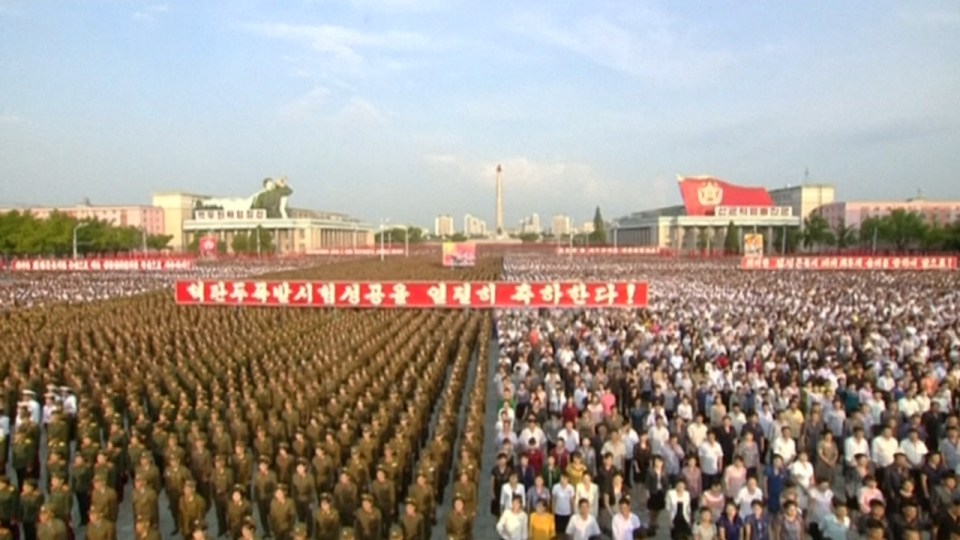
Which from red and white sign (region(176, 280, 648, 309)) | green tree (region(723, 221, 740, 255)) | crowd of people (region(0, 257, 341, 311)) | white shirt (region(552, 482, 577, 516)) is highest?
green tree (region(723, 221, 740, 255))

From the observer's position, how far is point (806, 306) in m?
20.8

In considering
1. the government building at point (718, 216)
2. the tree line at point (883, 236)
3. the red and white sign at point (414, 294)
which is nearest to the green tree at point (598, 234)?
the government building at point (718, 216)

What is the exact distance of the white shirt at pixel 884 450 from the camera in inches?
287

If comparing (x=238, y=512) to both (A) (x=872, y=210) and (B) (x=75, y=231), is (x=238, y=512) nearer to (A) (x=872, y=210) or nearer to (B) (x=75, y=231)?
(B) (x=75, y=231)

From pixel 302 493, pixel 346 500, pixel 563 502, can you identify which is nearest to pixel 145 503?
pixel 302 493

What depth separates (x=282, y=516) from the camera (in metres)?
6.57

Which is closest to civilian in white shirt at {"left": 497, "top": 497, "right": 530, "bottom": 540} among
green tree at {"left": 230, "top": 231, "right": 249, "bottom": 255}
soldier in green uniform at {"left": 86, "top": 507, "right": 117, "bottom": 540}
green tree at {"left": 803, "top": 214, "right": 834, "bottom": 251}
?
soldier in green uniform at {"left": 86, "top": 507, "right": 117, "bottom": 540}

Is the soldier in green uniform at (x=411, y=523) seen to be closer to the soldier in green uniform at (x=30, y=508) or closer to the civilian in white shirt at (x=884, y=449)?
the soldier in green uniform at (x=30, y=508)

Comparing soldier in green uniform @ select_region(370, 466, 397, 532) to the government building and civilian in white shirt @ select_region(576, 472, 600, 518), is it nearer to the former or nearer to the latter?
civilian in white shirt @ select_region(576, 472, 600, 518)

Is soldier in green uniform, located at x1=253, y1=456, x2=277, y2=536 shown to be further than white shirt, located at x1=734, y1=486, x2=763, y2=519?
Yes

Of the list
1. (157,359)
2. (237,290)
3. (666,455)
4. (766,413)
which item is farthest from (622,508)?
(237,290)

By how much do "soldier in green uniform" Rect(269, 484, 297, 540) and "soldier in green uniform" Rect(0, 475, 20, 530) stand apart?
8.02 ft

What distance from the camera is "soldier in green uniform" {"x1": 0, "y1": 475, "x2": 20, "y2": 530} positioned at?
6.81 meters

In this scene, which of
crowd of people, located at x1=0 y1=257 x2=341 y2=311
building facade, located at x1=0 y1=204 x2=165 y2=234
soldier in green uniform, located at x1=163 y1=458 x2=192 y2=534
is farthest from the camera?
building facade, located at x1=0 y1=204 x2=165 y2=234
